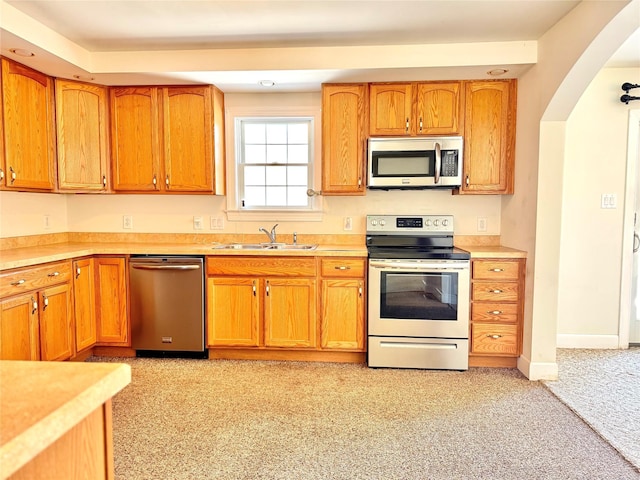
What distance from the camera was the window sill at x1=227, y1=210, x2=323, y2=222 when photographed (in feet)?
12.3

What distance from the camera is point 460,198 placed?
143 inches

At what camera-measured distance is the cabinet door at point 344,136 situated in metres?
3.32

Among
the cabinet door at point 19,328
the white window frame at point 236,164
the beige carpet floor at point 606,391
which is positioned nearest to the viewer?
the beige carpet floor at point 606,391

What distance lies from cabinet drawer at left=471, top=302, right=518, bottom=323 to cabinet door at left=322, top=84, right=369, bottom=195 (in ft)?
4.43

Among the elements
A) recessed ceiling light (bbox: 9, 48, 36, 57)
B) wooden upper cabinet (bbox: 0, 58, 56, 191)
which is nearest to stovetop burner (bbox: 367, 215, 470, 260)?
wooden upper cabinet (bbox: 0, 58, 56, 191)

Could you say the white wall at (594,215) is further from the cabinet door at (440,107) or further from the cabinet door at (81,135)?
the cabinet door at (81,135)

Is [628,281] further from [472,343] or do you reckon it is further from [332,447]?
[332,447]

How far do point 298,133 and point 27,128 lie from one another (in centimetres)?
217

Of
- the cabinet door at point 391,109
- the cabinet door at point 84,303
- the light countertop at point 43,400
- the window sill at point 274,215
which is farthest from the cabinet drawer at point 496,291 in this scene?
the cabinet door at point 84,303

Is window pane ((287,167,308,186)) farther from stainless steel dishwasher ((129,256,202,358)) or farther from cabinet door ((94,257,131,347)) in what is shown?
cabinet door ((94,257,131,347))

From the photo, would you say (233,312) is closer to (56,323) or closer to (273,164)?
(56,323)

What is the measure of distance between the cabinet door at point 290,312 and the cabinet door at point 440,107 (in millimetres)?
1622

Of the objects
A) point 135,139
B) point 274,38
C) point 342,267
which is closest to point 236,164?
point 135,139

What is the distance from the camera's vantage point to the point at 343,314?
3.19 m
